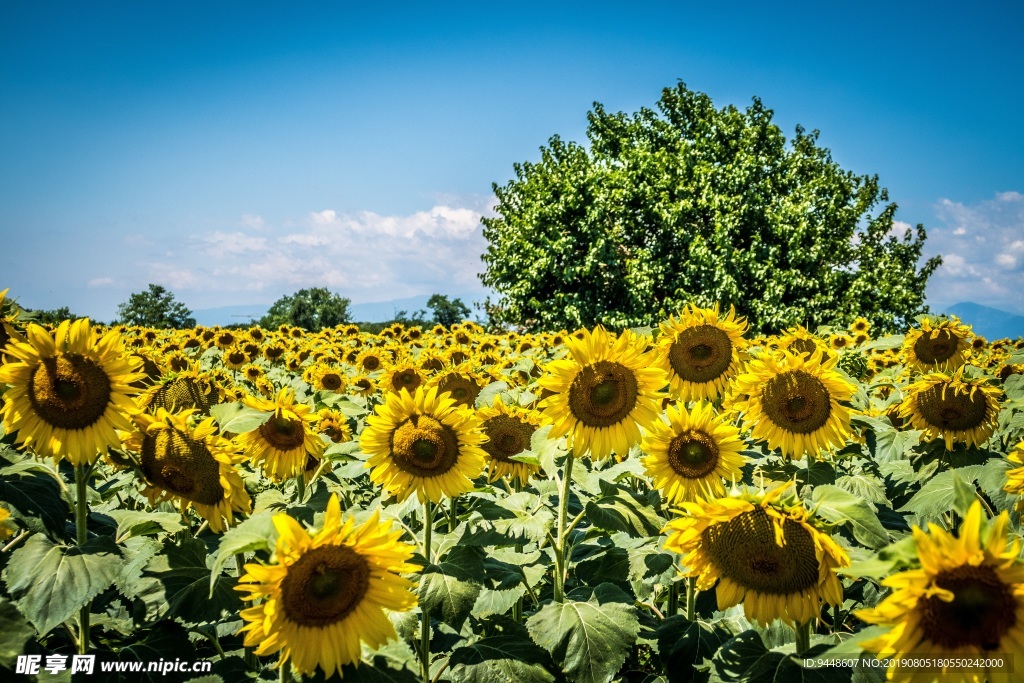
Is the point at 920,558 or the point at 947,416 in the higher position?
the point at 947,416

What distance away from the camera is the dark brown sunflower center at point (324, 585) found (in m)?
1.87

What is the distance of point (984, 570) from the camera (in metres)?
1.58

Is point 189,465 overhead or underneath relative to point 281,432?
underneath

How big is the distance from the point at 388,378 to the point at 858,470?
13.2 ft

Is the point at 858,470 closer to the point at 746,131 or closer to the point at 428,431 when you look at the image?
the point at 428,431

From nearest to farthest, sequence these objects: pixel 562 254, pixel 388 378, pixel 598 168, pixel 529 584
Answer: pixel 529 584 < pixel 388 378 < pixel 562 254 < pixel 598 168

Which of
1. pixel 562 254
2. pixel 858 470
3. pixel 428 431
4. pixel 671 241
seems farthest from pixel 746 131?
pixel 428 431

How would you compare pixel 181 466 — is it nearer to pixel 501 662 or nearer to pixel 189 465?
pixel 189 465

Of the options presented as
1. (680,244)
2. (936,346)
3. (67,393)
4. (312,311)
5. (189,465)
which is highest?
(312,311)

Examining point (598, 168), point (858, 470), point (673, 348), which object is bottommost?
point (858, 470)

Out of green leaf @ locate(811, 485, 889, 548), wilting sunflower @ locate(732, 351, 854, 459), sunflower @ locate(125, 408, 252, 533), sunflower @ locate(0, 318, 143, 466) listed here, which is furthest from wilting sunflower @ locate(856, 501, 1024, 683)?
sunflower @ locate(0, 318, 143, 466)

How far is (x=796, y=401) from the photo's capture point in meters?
3.48

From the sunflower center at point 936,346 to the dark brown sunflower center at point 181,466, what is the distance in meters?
6.15

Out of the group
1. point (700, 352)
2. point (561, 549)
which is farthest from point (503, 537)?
point (700, 352)
